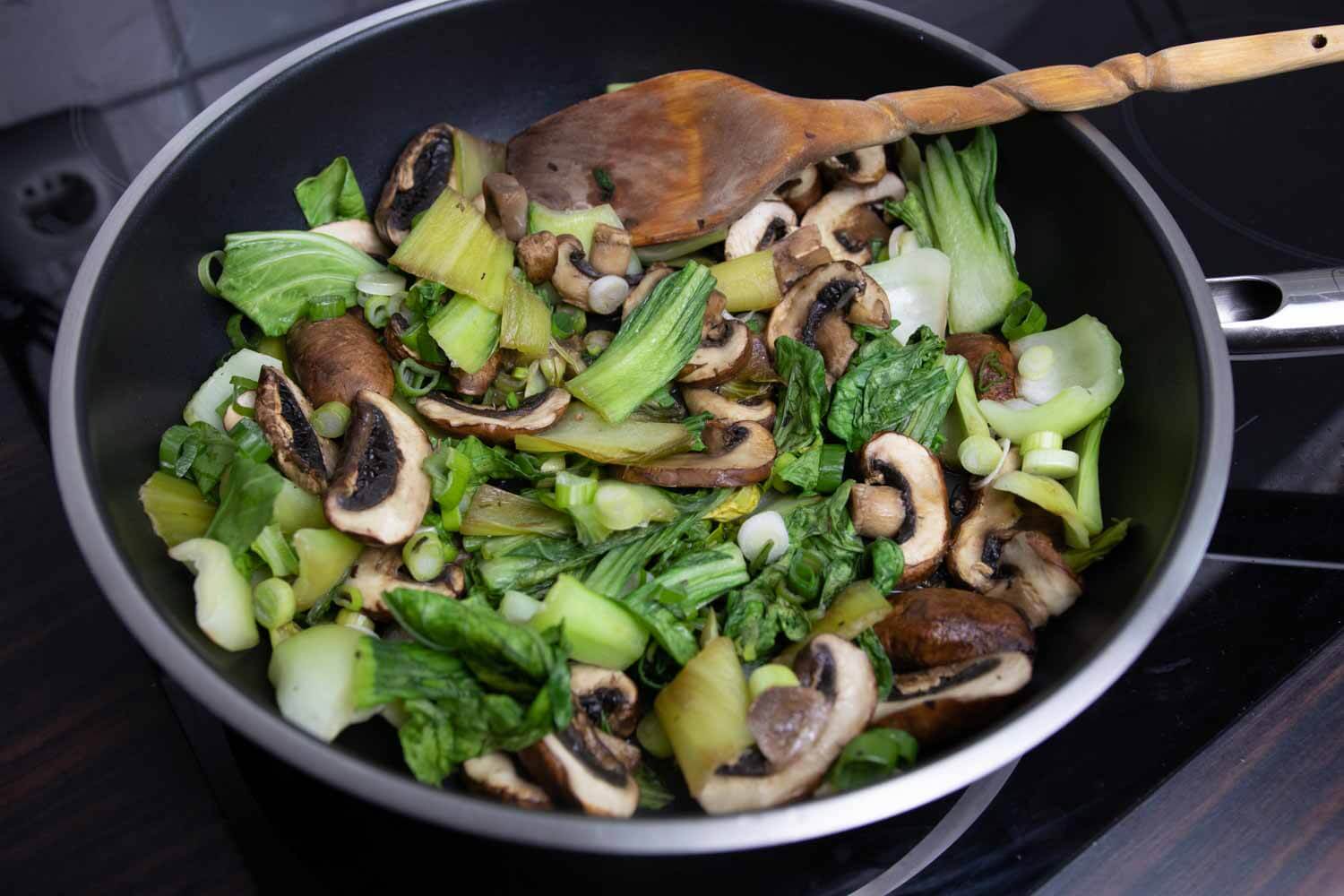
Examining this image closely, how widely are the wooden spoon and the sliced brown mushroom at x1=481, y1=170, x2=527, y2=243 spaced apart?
0.52 feet

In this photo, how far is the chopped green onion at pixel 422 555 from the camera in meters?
1.87

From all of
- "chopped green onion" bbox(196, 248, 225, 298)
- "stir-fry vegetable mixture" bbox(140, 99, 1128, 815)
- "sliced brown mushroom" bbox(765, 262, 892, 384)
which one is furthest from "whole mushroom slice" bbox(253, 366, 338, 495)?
"sliced brown mushroom" bbox(765, 262, 892, 384)

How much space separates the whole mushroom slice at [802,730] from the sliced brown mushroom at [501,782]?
10.5 inches

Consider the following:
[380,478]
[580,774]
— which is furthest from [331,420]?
[580,774]

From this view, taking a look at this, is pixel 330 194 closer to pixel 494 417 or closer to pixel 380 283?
pixel 380 283

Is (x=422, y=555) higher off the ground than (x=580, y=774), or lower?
higher

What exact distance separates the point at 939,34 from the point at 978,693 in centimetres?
172

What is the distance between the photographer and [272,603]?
5.82ft

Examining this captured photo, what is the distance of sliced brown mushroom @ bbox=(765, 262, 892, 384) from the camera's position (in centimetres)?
226

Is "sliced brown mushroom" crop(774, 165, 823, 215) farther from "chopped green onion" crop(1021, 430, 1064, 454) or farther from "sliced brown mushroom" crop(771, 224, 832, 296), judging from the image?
"chopped green onion" crop(1021, 430, 1064, 454)

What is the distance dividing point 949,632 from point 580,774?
0.70 m

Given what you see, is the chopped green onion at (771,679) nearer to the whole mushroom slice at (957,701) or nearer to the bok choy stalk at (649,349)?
the whole mushroom slice at (957,701)

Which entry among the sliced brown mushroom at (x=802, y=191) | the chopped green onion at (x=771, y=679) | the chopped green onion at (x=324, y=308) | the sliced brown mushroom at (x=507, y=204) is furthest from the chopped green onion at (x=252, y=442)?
the sliced brown mushroom at (x=802, y=191)

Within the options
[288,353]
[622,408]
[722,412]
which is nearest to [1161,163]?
[722,412]
